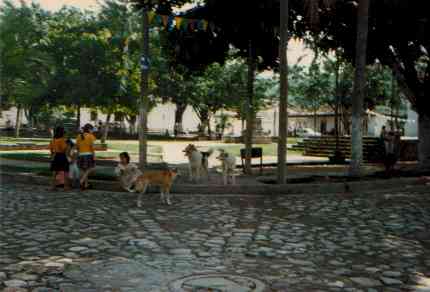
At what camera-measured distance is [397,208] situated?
948 centimetres

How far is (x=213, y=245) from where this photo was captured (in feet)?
20.7

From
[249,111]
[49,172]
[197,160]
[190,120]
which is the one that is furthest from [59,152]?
[190,120]

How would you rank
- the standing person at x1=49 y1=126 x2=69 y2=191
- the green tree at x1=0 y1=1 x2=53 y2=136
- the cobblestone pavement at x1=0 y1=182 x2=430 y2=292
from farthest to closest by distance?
the green tree at x1=0 y1=1 x2=53 y2=136
the standing person at x1=49 y1=126 x2=69 y2=191
the cobblestone pavement at x1=0 y1=182 x2=430 y2=292

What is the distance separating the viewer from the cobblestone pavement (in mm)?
4828

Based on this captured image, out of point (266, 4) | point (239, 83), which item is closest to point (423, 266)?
point (266, 4)

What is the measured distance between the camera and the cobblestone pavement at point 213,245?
4.83 m

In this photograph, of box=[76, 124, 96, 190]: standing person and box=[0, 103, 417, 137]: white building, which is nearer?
box=[76, 124, 96, 190]: standing person

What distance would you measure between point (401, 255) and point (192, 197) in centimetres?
567

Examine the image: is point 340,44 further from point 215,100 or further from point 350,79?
point 215,100

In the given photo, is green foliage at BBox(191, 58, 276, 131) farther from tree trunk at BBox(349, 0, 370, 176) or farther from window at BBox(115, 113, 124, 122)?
tree trunk at BBox(349, 0, 370, 176)

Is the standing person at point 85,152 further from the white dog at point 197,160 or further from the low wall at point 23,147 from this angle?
the low wall at point 23,147

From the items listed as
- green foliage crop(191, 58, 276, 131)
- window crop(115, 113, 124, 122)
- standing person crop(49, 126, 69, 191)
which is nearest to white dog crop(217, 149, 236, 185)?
standing person crop(49, 126, 69, 191)

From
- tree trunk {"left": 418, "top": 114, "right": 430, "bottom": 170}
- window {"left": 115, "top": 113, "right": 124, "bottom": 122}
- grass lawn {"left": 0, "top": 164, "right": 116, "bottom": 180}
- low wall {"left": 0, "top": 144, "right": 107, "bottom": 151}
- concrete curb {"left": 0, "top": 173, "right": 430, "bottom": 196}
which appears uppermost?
window {"left": 115, "top": 113, "right": 124, "bottom": 122}

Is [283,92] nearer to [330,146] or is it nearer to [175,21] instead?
[175,21]
